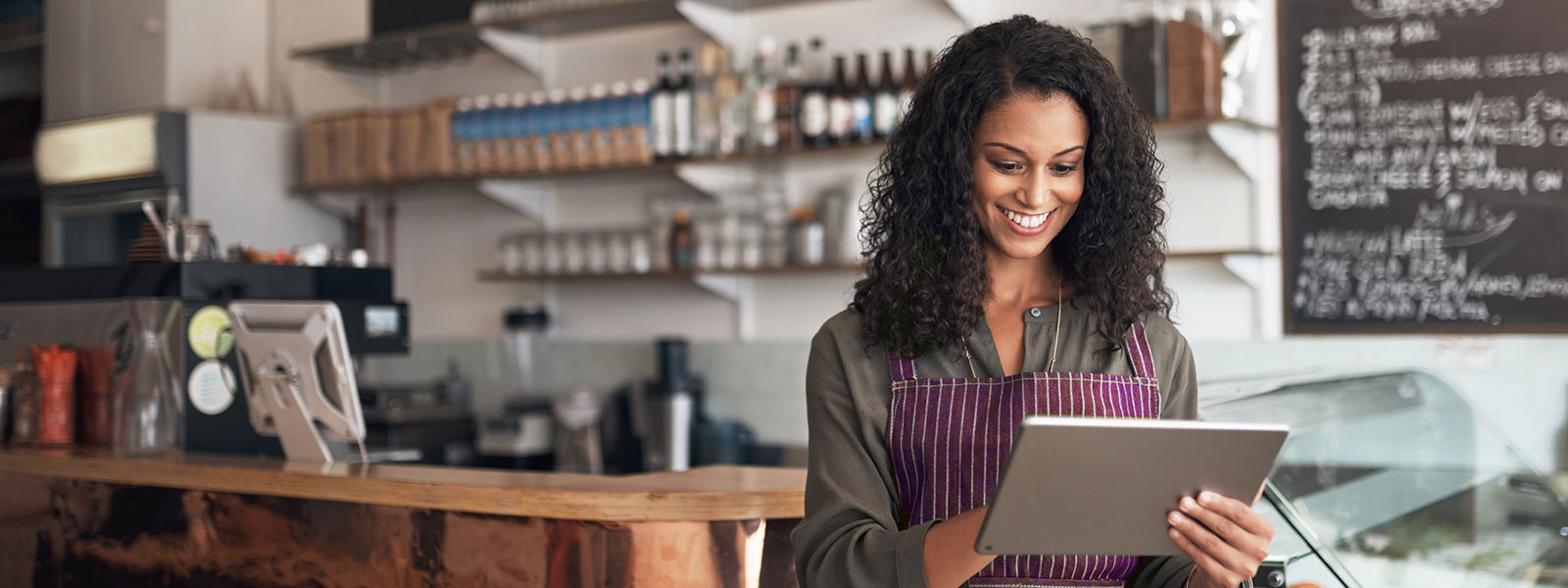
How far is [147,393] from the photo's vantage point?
306 cm

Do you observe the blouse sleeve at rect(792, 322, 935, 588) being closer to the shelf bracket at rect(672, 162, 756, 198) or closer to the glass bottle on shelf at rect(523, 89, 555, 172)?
the shelf bracket at rect(672, 162, 756, 198)

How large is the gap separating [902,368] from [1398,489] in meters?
1.32

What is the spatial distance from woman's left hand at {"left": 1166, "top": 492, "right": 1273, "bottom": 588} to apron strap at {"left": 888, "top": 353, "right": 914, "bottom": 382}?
1.01 feet

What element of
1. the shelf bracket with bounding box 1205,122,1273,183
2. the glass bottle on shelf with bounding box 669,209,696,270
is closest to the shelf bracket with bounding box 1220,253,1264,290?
the shelf bracket with bounding box 1205,122,1273,183

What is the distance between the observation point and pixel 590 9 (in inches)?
160

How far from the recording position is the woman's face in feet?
4.23

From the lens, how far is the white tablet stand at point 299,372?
2.74 metres

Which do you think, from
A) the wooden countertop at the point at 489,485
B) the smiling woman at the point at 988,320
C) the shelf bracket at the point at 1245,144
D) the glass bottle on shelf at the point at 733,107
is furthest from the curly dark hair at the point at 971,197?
the glass bottle on shelf at the point at 733,107

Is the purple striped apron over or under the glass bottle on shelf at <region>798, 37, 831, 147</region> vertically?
under

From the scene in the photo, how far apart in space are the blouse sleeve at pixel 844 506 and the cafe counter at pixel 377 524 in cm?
Answer: 74

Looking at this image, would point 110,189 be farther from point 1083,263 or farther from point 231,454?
point 1083,263

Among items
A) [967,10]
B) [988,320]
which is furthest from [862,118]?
[988,320]

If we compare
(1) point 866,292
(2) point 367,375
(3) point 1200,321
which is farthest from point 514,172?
(1) point 866,292

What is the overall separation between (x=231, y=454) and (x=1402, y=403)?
2523 mm
